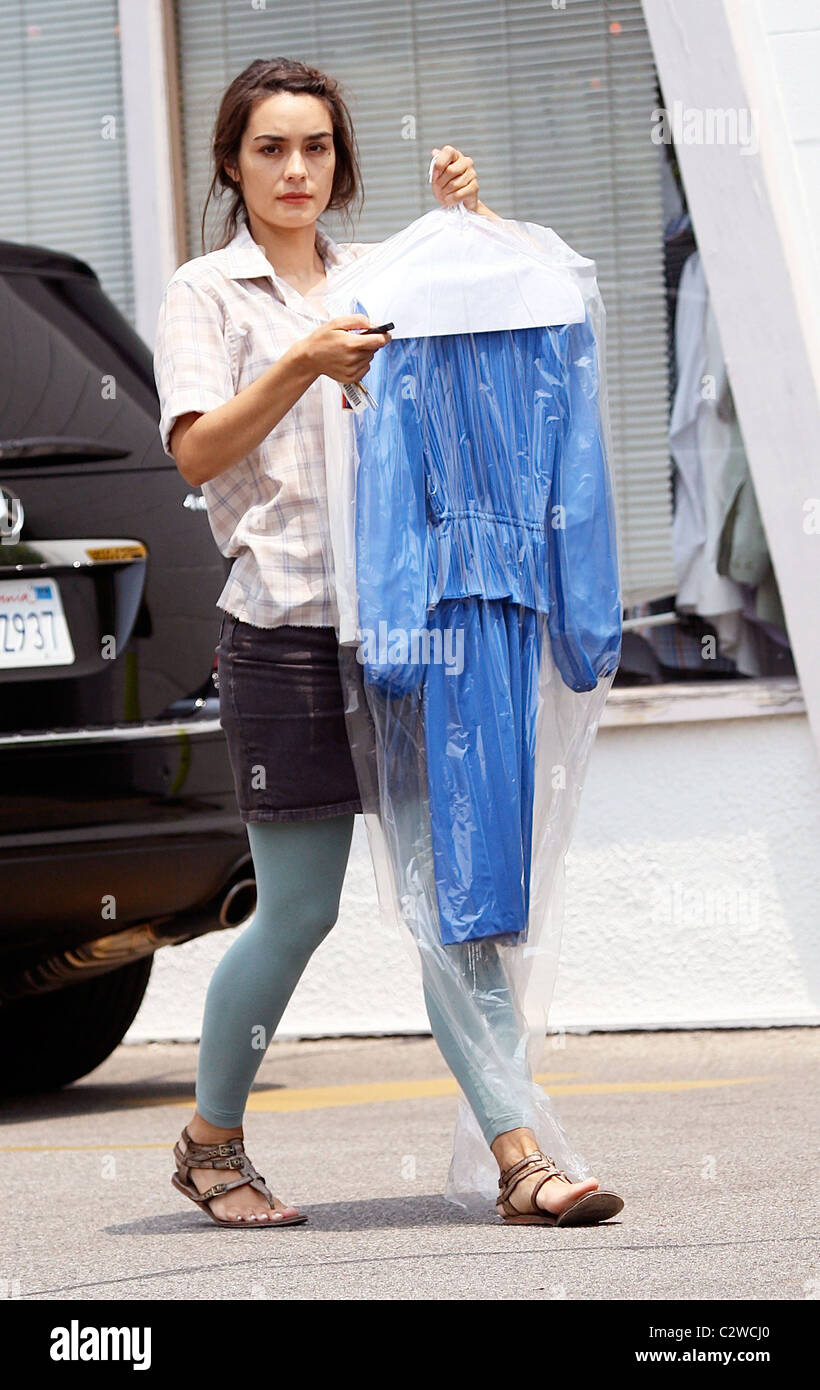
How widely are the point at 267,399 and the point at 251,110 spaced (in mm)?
568

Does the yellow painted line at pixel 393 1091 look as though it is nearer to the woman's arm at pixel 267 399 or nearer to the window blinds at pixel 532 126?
the window blinds at pixel 532 126

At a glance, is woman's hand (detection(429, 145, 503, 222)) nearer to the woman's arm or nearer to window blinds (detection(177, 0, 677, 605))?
the woman's arm

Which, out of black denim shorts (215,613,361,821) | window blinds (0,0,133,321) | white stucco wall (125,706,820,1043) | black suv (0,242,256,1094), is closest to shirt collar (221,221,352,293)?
black denim shorts (215,613,361,821)

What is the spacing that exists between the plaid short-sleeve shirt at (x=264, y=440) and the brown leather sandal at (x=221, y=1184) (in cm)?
83

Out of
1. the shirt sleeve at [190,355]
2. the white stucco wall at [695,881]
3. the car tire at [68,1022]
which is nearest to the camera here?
the shirt sleeve at [190,355]

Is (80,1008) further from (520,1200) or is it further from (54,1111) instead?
(520,1200)

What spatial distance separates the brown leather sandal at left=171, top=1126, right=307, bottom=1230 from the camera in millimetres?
3260

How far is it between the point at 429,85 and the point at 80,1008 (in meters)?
3.22

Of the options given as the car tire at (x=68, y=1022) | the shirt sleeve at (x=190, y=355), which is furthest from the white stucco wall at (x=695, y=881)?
the shirt sleeve at (x=190, y=355)

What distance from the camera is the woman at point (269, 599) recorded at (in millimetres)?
3164

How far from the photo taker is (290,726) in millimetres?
3195

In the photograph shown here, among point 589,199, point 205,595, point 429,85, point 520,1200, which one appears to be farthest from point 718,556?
point 520,1200

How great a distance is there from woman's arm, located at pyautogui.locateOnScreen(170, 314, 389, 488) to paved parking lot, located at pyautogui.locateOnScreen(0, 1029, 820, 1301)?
1.15 meters
